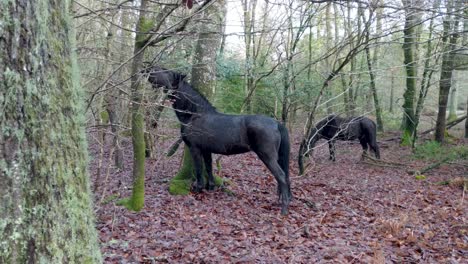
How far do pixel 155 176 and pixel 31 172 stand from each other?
7.56m

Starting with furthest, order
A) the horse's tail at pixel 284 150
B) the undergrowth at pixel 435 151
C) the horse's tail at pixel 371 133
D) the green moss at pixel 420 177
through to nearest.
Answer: the undergrowth at pixel 435 151 → the horse's tail at pixel 371 133 → the green moss at pixel 420 177 → the horse's tail at pixel 284 150

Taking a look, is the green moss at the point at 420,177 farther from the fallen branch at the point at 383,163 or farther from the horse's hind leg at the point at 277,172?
the horse's hind leg at the point at 277,172

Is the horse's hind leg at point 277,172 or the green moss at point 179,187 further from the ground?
the horse's hind leg at point 277,172

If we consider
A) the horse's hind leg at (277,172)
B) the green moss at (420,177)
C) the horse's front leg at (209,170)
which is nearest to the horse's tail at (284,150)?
the horse's hind leg at (277,172)

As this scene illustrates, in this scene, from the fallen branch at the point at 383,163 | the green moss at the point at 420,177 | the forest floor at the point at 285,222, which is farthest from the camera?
the fallen branch at the point at 383,163

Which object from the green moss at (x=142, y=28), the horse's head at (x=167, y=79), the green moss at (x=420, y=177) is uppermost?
the green moss at (x=142, y=28)

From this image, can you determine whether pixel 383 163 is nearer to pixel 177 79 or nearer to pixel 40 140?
pixel 177 79

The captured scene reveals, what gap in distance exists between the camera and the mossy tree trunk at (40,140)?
144 centimetres

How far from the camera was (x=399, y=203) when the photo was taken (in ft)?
26.3

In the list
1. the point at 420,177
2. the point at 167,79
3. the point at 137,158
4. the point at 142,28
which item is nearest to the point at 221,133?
the point at 167,79

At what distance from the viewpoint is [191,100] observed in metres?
7.89

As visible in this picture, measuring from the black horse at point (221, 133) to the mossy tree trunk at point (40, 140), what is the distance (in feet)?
18.2

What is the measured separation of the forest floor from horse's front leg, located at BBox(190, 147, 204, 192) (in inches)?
9.7

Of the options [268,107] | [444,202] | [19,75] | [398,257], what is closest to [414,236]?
[398,257]
